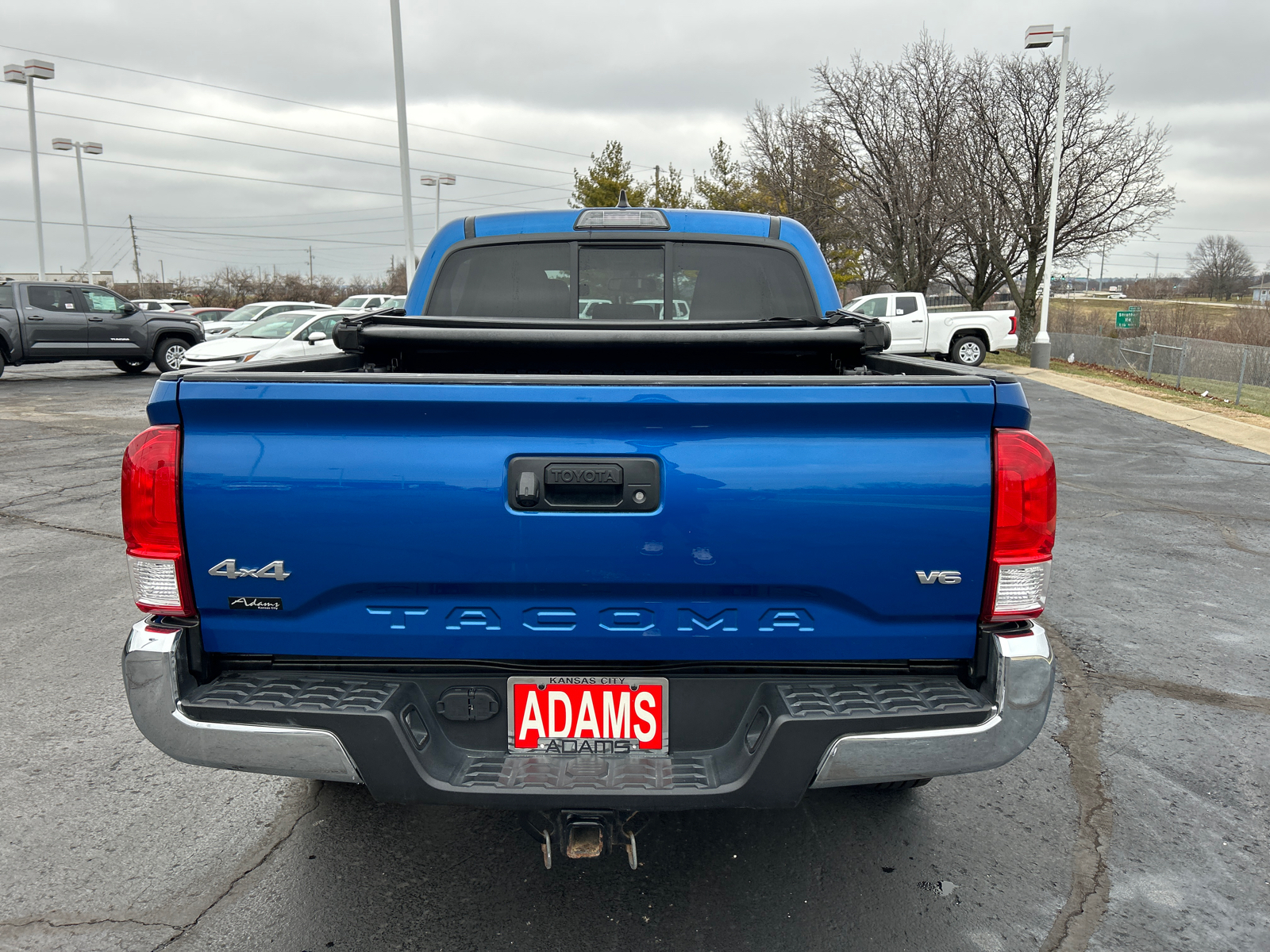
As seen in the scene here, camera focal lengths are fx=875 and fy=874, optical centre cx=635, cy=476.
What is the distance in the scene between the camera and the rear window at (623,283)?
12.7 ft

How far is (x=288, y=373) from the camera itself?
6.73 feet

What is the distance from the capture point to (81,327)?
718 inches

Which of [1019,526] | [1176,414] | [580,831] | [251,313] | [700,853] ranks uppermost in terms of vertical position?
[251,313]

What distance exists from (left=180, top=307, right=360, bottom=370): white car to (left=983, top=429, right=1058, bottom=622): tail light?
48.4 ft

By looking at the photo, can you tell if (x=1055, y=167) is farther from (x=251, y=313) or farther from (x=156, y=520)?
(x=156, y=520)

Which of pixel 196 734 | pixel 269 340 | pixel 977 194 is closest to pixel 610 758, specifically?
pixel 196 734

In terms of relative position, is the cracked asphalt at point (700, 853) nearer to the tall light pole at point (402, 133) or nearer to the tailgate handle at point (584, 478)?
the tailgate handle at point (584, 478)

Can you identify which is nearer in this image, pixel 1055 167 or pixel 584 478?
pixel 584 478

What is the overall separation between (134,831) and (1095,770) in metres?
3.44

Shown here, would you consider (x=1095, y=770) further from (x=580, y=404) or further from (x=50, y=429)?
(x=50, y=429)

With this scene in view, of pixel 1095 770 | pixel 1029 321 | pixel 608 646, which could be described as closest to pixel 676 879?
pixel 608 646

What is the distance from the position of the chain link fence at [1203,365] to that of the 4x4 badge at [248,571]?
2033 cm

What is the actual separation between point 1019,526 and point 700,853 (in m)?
1.47

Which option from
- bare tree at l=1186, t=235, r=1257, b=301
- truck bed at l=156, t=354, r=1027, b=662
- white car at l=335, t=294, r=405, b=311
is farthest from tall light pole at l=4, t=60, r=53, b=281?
bare tree at l=1186, t=235, r=1257, b=301
